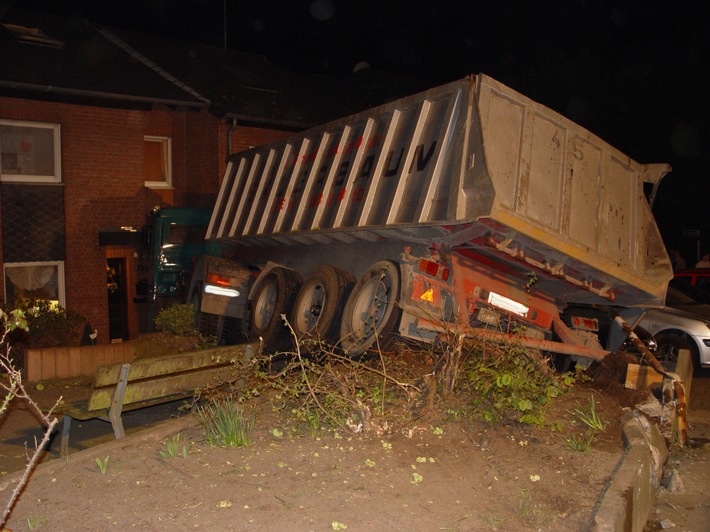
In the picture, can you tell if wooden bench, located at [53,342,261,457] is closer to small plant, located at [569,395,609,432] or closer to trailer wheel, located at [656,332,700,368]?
small plant, located at [569,395,609,432]

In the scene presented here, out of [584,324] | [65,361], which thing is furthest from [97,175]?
[584,324]

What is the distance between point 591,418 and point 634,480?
5.01 feet

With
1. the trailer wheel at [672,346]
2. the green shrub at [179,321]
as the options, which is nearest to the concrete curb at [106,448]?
the green shrub at [179,321]

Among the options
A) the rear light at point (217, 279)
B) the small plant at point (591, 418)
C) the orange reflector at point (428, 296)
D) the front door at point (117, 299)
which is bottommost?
the front door at point (117, 299)

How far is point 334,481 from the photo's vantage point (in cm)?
500

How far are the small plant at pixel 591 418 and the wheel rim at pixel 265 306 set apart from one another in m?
5.62

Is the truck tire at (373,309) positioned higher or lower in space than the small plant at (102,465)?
higher

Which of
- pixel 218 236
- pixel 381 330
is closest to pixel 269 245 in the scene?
pixel 218 236

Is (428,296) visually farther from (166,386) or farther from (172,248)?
(172,248)

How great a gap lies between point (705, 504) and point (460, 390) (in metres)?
2.16

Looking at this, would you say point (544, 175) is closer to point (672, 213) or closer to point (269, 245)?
point (269, 245)

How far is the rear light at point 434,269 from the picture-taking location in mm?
8547

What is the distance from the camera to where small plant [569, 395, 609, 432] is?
6.21 metres

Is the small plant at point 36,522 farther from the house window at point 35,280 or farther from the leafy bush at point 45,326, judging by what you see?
the house window at point 35,280
